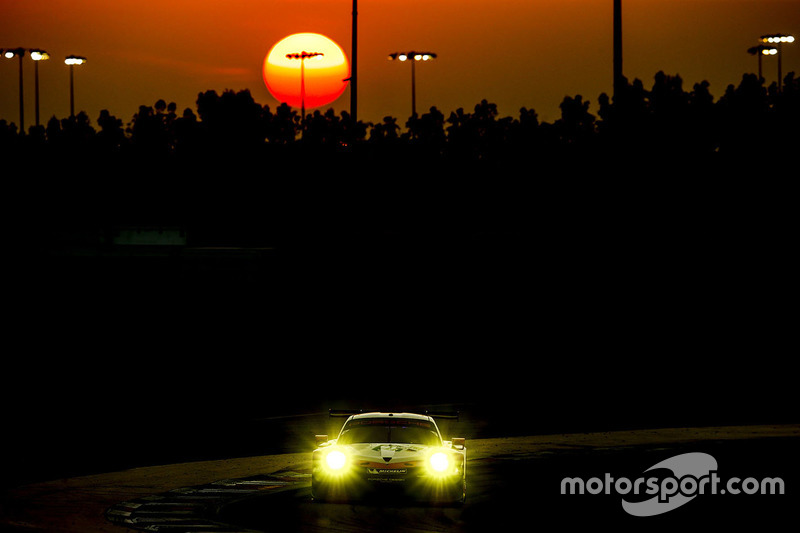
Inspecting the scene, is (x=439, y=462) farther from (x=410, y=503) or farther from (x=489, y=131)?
(x=489, y=131)

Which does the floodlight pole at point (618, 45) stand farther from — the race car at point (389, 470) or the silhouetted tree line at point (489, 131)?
the race car at point (389, 470)

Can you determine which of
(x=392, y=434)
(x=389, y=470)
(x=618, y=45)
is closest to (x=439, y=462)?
(x=389, y=470)

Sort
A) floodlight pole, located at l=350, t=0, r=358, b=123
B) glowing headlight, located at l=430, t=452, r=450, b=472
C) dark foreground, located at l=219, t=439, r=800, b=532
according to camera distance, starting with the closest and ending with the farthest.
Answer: dark foreground, located at l=219, t=439, r=800, b=532 < glowing headlight, located at l=430, t=452, r=450, b=472 < floodlight pole, located at l=350, t=0, r=358, b=123

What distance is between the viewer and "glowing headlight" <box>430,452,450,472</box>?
14.8 meters

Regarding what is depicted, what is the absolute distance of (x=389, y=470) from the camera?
1469 centimetres

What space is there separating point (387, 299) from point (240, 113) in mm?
59181

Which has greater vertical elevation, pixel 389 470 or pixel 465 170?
pixel 465 170

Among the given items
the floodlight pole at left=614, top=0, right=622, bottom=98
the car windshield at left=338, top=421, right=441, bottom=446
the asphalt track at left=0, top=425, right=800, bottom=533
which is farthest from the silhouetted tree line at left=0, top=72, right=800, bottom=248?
the car windshield at left=338, top=421, right=441, bottom=446

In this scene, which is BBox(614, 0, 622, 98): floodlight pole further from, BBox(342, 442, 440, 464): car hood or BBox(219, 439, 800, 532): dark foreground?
BBox(342, 442, 440, 464): car hood

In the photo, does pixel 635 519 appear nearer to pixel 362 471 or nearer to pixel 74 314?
pixel 362 471

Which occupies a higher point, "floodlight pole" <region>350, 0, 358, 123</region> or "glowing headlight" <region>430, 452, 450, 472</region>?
"floodlight pole" <region>350, 0, 358, 123</region>

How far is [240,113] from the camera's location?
97.1m

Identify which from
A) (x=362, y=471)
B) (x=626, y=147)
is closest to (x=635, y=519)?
(x=362, y=471)

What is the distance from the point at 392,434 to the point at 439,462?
1.09 m
